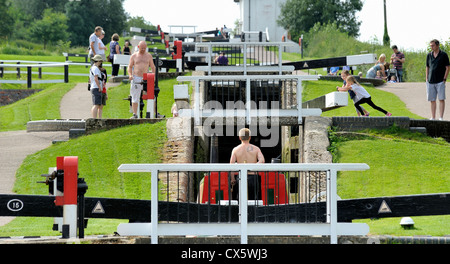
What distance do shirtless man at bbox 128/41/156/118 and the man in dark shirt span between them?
596 centimetres

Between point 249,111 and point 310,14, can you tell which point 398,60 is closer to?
point 249,111

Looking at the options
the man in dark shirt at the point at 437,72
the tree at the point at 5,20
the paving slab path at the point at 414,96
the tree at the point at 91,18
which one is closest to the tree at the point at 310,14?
the tree at the point at 91,18

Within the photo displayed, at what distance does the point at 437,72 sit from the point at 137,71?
21.0ft

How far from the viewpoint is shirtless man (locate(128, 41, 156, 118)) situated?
17.8 metres

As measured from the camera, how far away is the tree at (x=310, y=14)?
58.8 m

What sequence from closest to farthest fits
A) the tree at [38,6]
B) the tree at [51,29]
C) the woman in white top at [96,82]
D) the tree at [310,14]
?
the woman in white top at [96,82], the tree at [310,14], the tree at [51,29], the tree at [38,6]

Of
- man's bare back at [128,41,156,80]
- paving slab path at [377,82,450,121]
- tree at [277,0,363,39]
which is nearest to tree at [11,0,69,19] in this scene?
tree at [277,0,363,39]

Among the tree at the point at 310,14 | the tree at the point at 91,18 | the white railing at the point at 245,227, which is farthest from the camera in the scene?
the tree at the point at 91,18

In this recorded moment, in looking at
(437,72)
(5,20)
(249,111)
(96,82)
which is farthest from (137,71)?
(5,20)

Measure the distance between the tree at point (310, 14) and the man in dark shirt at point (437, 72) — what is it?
132 ft

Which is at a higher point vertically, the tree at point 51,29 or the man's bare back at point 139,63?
the tree at point 51,29

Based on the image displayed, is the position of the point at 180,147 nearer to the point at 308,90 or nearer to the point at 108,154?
the point at 108,154

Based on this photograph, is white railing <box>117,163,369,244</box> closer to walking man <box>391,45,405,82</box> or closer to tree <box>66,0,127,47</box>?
walking man <box>391,45,405,82</box>

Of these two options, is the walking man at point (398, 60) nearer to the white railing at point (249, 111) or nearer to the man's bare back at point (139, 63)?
the man's bare back at point (139, 63)
